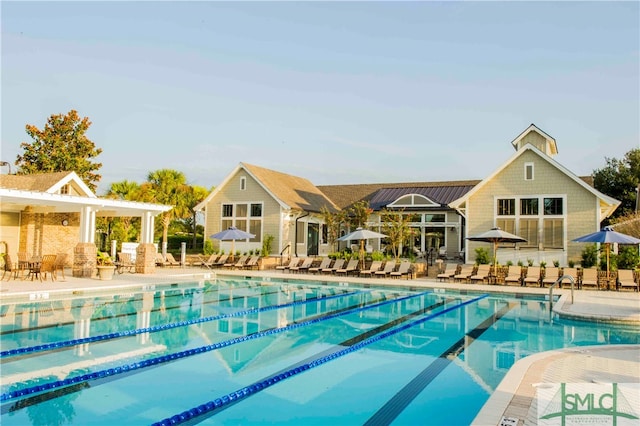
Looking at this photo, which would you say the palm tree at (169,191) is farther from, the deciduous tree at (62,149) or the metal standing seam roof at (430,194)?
the metal standing seam roof at (430,194)

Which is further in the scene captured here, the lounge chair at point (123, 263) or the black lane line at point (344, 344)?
the lounge chair at point (123, 263)

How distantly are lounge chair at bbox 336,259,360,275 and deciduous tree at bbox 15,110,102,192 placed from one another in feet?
68.6

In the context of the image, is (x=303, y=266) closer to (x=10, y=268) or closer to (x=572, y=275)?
(x=572, y=275)

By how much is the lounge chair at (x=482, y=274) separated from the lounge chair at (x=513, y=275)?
741 millimetres

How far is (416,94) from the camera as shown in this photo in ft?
75.6

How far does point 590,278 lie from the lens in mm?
19234

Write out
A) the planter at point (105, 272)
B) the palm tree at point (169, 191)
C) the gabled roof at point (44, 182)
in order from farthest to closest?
the palm tree at point (169, 191), the gabled roof at point (44, 182), the planter at point (105, 272)

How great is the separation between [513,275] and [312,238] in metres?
14.4

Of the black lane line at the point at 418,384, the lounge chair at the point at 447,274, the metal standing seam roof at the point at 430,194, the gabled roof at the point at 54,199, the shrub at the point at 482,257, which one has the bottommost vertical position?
the black lane line at the point at 418,384

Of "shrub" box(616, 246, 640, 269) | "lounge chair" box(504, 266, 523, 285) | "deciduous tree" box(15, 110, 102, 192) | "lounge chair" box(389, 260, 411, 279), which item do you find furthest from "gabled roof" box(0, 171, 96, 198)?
"shrub" box(616, 246, 640, 269)

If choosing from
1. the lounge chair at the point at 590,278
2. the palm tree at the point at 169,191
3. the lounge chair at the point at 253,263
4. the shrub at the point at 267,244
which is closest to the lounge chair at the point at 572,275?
the lounge chair at the point at 590,278

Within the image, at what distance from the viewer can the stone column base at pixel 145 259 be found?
71.2 ft

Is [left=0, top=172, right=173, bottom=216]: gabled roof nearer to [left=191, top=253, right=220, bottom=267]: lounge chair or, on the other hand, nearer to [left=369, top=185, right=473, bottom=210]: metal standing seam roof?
[left=191, top=253, right=220, bottom=267]: lounge chair

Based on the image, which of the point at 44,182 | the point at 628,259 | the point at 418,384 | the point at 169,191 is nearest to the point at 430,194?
the point at 628,259
